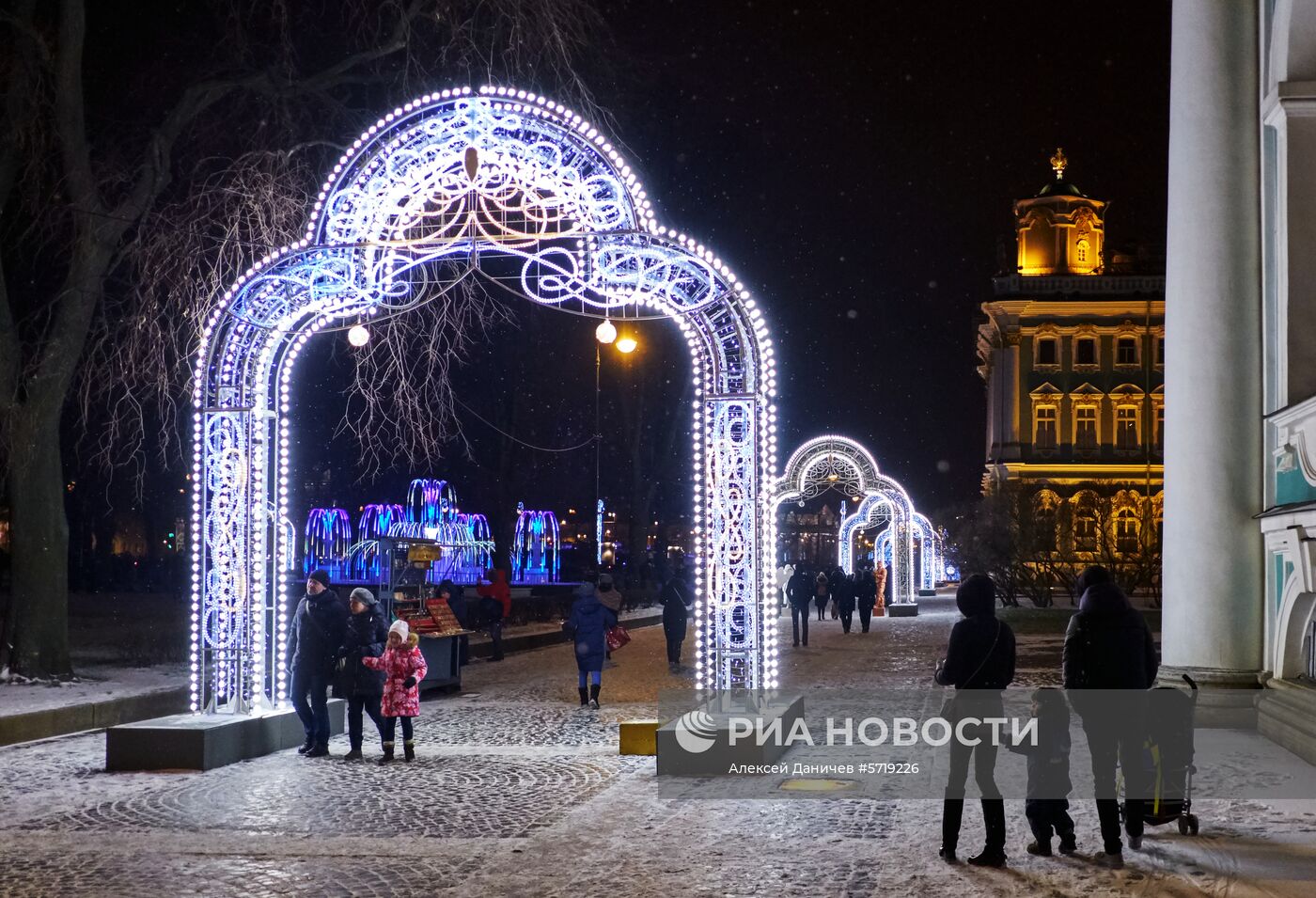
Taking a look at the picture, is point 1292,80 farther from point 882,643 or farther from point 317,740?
point 882,643

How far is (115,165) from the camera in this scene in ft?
62.1

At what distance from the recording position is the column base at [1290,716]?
12.8 metres

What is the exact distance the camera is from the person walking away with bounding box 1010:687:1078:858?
8562mm

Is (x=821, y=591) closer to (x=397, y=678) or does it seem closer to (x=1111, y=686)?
(x=397, y=678)

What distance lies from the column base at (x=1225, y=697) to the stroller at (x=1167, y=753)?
5760mm

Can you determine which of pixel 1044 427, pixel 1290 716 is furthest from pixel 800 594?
pixel 1044 427

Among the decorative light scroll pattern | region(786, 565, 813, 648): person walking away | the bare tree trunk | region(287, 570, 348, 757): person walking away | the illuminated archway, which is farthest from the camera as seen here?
the decorative light scroll pattern

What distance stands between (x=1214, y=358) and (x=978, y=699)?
8.11 metres

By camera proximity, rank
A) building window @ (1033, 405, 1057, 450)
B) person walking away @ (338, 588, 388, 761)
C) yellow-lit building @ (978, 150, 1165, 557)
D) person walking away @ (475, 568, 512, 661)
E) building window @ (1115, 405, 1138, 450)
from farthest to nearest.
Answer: building window @ (1033, 405, 1057, 450) → building window @ (1115, 405, 1138, 450) → yellow-lit building @ (978, 150, 1165, 557) → person walking away @ (475, 568, 512, 661) → person walking away @ (338, 588, 388, 761)

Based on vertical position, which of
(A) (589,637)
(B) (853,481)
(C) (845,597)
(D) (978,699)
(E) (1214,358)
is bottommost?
(C) (845,597)

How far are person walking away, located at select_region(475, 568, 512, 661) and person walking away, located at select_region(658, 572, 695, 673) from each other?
3237 mm

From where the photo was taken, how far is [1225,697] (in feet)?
48.9

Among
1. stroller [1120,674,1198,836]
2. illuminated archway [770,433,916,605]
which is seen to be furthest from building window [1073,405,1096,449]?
stroller [1120,674,1198,836]

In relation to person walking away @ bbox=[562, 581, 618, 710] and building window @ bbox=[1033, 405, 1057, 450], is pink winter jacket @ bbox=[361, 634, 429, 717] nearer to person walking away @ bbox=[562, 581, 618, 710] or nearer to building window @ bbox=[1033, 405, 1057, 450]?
person walking away @ bbox=[562, 581, 618, 710]
